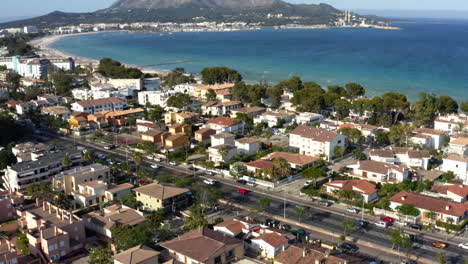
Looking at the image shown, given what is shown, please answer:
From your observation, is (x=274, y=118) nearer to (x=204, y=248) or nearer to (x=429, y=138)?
(x=429, y=138)

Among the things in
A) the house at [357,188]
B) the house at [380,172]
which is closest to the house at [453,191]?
the house at [380,172]

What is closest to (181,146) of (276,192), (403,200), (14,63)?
(276,192)

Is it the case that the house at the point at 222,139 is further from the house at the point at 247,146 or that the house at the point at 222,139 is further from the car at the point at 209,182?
the car at the point at 209,182

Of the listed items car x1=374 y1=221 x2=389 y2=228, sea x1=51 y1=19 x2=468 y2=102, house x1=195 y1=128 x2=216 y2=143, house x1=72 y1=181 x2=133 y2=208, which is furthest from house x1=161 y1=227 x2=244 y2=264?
sea x1=51 y1=19 x2=468 y2=102

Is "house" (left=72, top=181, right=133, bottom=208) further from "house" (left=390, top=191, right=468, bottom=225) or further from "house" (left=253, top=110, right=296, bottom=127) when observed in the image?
"house" (left=253, top=110, right=296, bottom=127)

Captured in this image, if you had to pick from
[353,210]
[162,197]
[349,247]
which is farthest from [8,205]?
[353,210]

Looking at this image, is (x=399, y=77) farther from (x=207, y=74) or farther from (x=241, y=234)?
(x=241, y=234)
